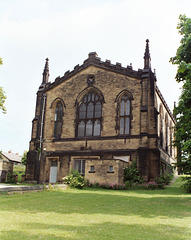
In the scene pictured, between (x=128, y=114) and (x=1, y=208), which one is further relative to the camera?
(x=128, y=114)

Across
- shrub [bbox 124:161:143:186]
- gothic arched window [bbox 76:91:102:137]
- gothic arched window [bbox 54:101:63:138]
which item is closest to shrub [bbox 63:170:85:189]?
shrub [bbox 124:161:143:186]

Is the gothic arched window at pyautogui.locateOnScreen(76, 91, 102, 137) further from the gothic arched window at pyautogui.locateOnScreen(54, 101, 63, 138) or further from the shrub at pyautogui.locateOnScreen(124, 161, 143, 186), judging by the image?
the shrub at pyautogui.locateOnScreen(124, 161, 143, 186)

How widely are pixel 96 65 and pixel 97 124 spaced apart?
6488 millimetres

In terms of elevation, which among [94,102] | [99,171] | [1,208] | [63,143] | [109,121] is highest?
[94,102]

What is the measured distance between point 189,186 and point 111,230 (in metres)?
12.9

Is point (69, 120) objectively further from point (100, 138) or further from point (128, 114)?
point (128, 114)

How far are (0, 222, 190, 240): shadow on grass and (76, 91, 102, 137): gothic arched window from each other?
20046mm

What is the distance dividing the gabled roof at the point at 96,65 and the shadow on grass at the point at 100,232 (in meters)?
20.8

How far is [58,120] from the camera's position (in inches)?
1185

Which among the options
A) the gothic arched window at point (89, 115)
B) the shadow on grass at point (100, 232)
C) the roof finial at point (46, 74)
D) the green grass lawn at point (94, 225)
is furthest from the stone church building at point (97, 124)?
the shadow on grass at point (100, 232)

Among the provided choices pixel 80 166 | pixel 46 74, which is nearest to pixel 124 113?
pixel 80 166

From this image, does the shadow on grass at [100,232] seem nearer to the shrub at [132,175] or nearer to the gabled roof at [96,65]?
the shrub at [132,175]

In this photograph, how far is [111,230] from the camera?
6805 mm

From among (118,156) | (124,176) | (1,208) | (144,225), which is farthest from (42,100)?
(144,225)
